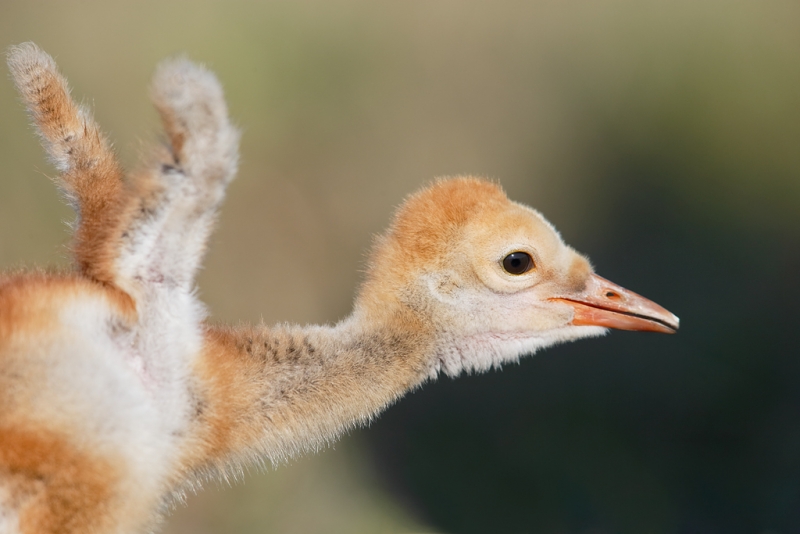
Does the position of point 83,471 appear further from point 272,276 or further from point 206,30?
point 206,30

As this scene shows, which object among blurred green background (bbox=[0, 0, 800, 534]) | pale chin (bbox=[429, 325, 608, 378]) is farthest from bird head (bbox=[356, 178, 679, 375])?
blurred green background (bbox=[0, 0, 800, 534])

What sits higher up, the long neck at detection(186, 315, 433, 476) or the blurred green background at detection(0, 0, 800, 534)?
the blurred green background at detection(0, 0, 800, 534)

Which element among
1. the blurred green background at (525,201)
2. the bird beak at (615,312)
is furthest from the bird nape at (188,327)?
the blurred green background at (525,201)

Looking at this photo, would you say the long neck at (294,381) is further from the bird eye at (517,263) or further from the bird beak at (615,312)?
the bird beak at (615,312)

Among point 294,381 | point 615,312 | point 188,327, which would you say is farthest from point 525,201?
point 188,327

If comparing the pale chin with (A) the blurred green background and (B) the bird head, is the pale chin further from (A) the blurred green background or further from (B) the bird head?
(A) the blurred green background

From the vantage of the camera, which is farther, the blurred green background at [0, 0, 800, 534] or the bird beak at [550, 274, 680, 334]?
the blurred green background at [0, 0, 800, 534]

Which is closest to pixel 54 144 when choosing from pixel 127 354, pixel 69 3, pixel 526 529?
pixel 127 354

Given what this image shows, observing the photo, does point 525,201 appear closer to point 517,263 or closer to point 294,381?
point 517,263
